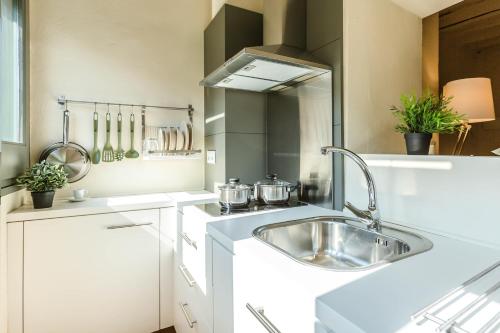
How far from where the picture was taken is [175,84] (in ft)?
6.35

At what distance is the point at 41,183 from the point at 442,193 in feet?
5.82

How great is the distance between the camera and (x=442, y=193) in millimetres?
900

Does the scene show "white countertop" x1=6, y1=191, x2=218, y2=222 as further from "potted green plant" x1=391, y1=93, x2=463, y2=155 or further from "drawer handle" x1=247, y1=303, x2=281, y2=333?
"potted green plant" x1=391, y1=93, x2=463, y2=155

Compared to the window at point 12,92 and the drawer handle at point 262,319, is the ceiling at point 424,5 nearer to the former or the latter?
the drawer handle at point 262,319

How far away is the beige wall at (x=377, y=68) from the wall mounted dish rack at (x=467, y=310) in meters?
0.81

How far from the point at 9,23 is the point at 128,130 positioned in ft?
2.57

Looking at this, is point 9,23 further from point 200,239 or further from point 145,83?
point 200,239

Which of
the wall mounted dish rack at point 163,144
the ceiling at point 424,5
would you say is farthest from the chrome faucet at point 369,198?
the wall mounted dish rack at point 163,144

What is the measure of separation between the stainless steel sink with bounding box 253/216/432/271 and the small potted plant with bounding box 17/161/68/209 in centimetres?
113

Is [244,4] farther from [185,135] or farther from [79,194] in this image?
[79,194]

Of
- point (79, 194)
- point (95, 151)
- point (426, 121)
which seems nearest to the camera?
point (426, 121)

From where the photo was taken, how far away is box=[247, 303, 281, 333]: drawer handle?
2.08 feet

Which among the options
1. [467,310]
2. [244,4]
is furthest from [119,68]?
[467,310]

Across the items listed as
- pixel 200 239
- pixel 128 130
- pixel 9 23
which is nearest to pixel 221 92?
pixel 128 130
